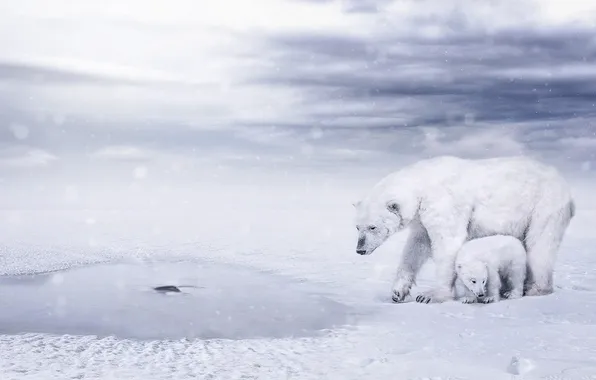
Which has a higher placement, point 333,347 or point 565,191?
point 565,191

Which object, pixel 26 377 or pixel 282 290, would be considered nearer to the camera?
pixel 26 377

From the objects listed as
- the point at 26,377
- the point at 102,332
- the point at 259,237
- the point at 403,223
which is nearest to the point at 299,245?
the point at 259,237

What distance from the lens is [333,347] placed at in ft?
19.3

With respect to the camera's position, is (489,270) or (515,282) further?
(515,282)

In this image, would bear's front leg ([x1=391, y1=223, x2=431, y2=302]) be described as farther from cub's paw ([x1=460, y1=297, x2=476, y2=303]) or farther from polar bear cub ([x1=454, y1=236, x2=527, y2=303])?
cub's paw ([x1=460, y1=297, x2=476, y2=303])

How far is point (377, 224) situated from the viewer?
7.83m

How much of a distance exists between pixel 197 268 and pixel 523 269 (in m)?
5.40

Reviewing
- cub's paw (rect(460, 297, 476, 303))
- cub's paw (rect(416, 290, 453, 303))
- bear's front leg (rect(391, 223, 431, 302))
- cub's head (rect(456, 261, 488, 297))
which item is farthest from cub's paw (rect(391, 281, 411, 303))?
cub's head (rect(456, 261, 488, 297))

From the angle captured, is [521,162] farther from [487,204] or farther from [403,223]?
[403,223]

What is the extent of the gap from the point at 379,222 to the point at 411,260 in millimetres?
792

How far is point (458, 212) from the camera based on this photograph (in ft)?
26.1

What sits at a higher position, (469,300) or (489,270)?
(489,270)

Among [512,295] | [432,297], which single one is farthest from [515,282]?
[432,297]

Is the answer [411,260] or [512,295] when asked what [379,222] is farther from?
[512,295]
